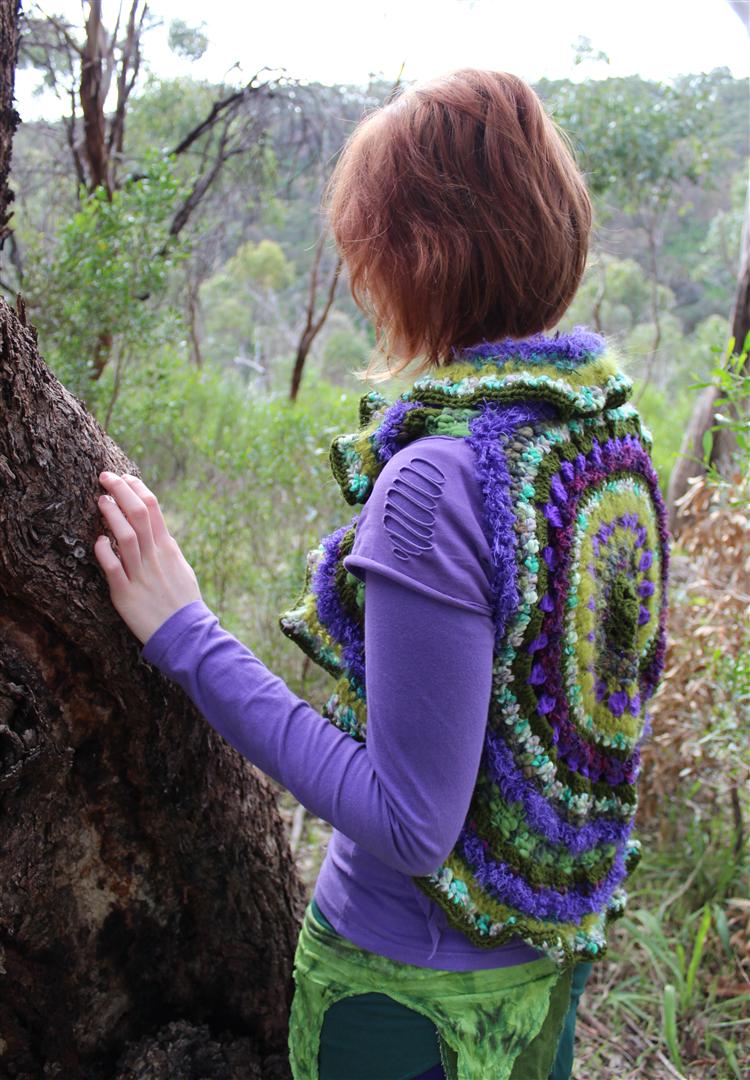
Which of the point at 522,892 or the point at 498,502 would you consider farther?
the point at 522,892

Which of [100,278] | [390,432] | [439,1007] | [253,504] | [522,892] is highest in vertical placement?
[100,278]

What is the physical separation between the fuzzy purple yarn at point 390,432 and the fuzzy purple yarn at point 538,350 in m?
0.10

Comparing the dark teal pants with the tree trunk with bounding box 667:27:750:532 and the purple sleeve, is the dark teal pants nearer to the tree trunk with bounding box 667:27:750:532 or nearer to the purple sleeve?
the purple sleeve

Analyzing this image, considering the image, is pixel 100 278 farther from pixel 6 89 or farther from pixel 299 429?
pixel 6 89

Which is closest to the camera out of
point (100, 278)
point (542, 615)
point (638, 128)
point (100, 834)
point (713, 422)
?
point (542, 615)

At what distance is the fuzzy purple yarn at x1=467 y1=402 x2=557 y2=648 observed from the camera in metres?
0.89

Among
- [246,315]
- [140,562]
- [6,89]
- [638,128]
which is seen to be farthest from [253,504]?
[246,315]

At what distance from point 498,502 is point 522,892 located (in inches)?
19.0

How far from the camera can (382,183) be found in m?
1.00

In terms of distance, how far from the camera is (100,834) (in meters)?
1.32

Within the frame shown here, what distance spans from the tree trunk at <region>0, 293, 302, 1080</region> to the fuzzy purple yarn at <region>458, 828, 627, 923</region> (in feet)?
1.54

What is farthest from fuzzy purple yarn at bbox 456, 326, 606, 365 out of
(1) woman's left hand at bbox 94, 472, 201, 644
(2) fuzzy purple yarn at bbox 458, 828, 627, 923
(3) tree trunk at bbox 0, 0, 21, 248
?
(3) tree trunk at bbox 0, 0, 21, 248

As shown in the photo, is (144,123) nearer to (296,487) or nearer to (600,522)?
(296,487)

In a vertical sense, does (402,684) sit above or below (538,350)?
below
